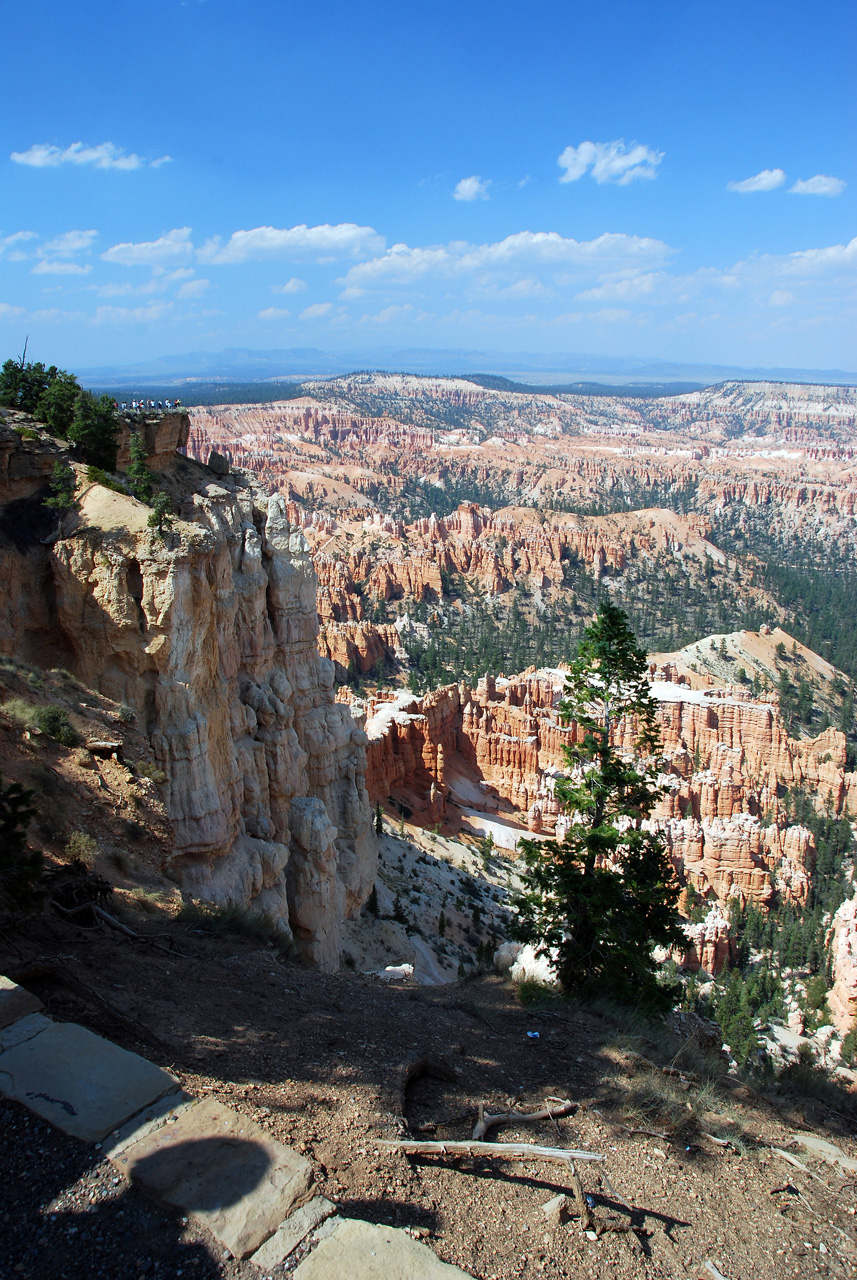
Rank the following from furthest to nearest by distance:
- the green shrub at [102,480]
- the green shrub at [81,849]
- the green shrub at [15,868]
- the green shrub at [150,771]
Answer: the green shrub at [102,480]
the green shrub at [150,771]
the green shrub at [81,849]
the green shrub at [15,868]

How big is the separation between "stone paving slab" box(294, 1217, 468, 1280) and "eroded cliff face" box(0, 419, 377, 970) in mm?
8814

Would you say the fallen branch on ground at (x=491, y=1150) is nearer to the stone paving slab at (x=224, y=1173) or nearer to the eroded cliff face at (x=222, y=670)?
the stone paving slab at (x=224, y=1173)

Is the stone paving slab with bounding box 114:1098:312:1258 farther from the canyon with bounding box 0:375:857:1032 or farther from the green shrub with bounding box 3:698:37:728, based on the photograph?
the canyon with bounding box 0:375:857:1032

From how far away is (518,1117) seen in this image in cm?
562

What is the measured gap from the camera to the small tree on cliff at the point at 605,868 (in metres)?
10.2

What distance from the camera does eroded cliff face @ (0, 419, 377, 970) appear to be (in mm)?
12711

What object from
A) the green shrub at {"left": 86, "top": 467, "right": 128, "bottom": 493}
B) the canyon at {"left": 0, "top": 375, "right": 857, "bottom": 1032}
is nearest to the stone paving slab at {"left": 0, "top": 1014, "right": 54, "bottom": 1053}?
the canyon at {"left": 0, "top": 375, "right": 857, "bottom": 1032}

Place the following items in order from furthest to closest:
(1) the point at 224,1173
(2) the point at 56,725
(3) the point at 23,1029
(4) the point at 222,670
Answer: (4) the point at 222,670 → (2) the point at 56,725 → (3) the point at 23,1029 → (1) the point at 224,1173

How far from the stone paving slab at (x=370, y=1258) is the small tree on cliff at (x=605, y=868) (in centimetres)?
660

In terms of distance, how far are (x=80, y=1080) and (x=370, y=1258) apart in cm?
205

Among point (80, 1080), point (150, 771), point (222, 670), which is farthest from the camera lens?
point (222, 670)

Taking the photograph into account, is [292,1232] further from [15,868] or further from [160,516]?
[160,516]

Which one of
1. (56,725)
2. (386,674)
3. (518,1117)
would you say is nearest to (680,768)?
(386,674)

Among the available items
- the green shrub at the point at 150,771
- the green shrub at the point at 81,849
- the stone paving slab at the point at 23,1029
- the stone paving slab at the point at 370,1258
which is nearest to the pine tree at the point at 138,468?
the green shrub at the point at 150,771
